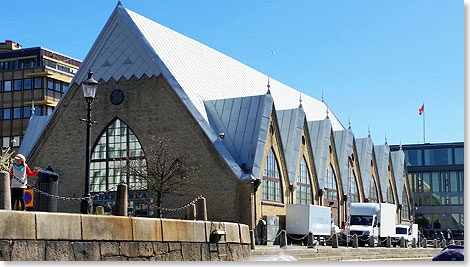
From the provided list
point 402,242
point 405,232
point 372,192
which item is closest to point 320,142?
point 405,232

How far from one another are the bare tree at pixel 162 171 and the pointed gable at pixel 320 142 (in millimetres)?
14678

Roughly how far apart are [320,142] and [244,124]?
12.1 metres

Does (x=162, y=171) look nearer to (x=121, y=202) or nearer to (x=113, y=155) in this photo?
(x=113, y=155)

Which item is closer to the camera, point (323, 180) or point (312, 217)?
point (312, 217)

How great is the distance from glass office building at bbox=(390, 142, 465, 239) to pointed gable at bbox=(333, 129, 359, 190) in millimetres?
22526

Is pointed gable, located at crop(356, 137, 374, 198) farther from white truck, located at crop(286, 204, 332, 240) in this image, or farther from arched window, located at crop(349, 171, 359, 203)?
white truck, located at crop(286, 204, 332, 240)

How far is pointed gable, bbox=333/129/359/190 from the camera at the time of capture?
6524cm

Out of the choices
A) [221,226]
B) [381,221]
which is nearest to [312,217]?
[381,221]

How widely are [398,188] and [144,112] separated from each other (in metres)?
36.4

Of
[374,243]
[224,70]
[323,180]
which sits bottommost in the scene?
[374,243]

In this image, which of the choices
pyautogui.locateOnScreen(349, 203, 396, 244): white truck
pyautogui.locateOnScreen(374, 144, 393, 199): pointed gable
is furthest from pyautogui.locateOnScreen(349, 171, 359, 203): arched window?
pyautogui.locateOnScreen(349, 203, 396, 244): white truck

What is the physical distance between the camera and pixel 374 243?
168ft

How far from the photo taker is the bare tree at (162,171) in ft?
152

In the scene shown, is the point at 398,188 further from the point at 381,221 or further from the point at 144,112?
the point at 144,112
